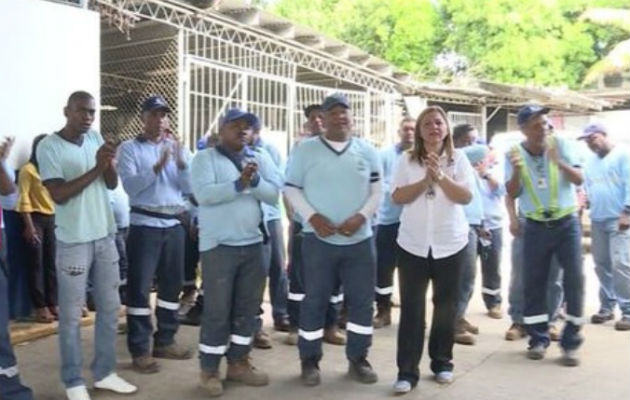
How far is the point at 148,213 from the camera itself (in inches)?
193

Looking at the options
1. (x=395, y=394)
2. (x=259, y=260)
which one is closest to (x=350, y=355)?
(x=395, y=394)

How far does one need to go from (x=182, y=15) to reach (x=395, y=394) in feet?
21.0

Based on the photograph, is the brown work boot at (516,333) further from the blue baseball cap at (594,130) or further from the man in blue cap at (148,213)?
the man in blue cap at (148,213)

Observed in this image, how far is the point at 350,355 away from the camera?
479 centimetres

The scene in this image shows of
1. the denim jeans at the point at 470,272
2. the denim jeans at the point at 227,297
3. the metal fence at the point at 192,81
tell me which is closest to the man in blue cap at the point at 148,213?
the denim jeans at the point at 227,297

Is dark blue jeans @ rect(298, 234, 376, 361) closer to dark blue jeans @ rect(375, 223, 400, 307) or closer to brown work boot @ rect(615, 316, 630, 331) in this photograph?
dark blue jeans @ rect(375, 223, 400, 307)

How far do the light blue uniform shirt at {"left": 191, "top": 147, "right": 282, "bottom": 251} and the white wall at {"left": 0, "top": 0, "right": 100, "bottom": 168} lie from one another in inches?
90.8

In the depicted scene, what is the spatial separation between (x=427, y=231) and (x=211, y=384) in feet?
5.54

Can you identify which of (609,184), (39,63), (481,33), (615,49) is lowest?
(609,184)

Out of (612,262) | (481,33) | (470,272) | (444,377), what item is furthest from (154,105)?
(481,33)

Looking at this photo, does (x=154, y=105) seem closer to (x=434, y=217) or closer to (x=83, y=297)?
(x=83, y=297)

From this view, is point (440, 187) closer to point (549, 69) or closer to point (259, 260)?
point (259, 260)

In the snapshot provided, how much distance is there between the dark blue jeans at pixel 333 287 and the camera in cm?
465

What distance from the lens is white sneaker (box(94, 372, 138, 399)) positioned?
448cm
